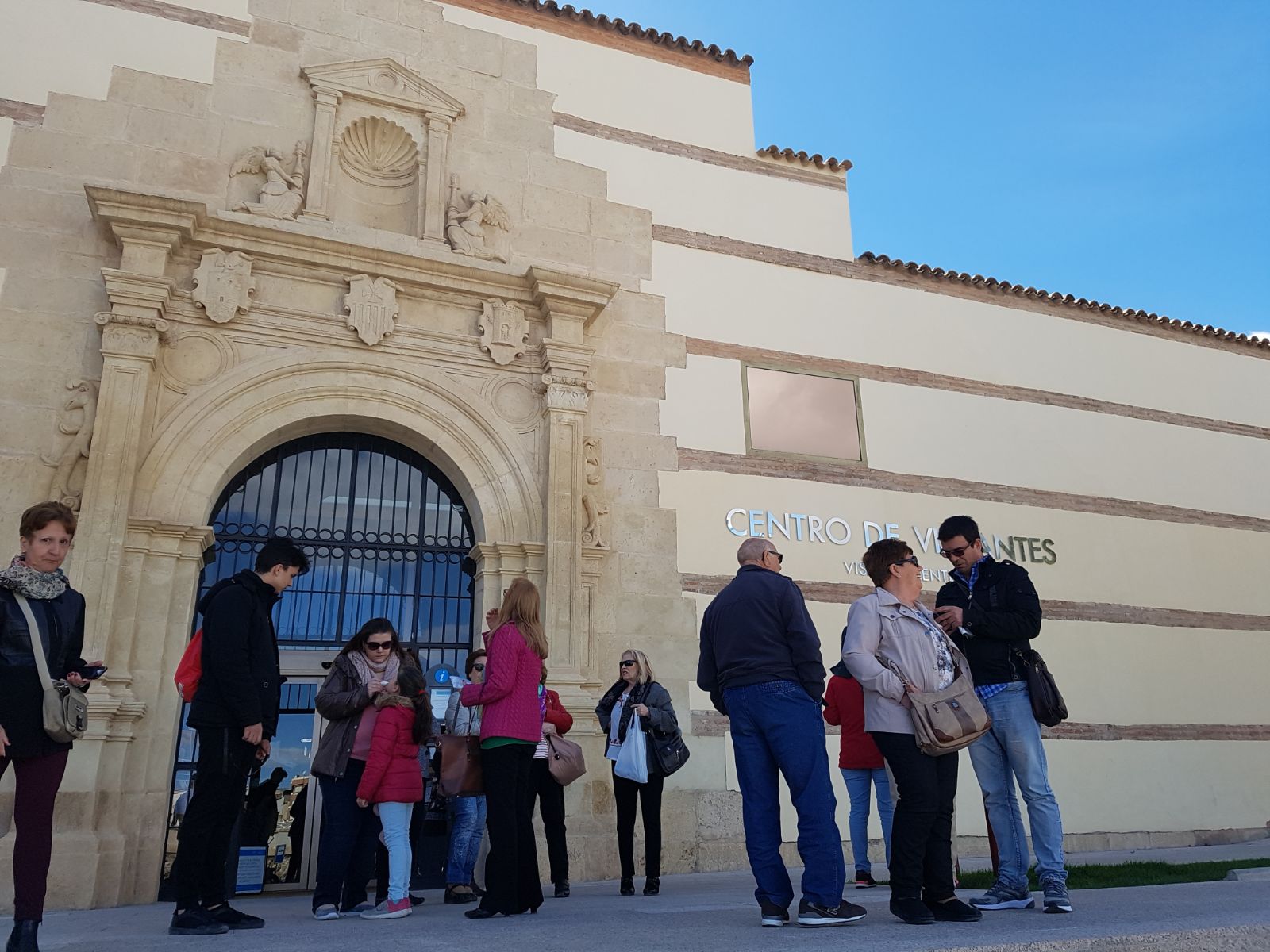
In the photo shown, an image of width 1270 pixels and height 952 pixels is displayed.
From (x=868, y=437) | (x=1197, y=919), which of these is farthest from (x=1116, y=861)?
(x=1197, y=919)

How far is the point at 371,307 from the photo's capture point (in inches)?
352

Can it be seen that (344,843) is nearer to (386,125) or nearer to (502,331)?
(502,331)

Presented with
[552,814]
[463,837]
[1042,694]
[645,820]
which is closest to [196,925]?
[463,837]

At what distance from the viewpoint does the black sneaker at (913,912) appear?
12.5 feet

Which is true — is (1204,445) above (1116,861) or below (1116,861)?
above

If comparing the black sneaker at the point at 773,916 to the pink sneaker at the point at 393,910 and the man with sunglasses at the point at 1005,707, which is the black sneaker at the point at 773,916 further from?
the pink sneaker at the point at 393,910

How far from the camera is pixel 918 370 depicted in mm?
11578

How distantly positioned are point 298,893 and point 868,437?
7.31m

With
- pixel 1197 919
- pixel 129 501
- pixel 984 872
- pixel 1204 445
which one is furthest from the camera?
pixel 1204 445

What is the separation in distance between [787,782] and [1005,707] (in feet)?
4.26

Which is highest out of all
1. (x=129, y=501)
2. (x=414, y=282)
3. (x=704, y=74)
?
(x=704, y=74)

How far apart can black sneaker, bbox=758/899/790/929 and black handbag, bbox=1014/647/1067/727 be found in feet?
5.23

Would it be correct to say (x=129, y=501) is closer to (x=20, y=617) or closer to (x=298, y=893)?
(x=298, y=893)

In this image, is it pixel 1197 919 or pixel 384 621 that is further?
pixel 384 621
